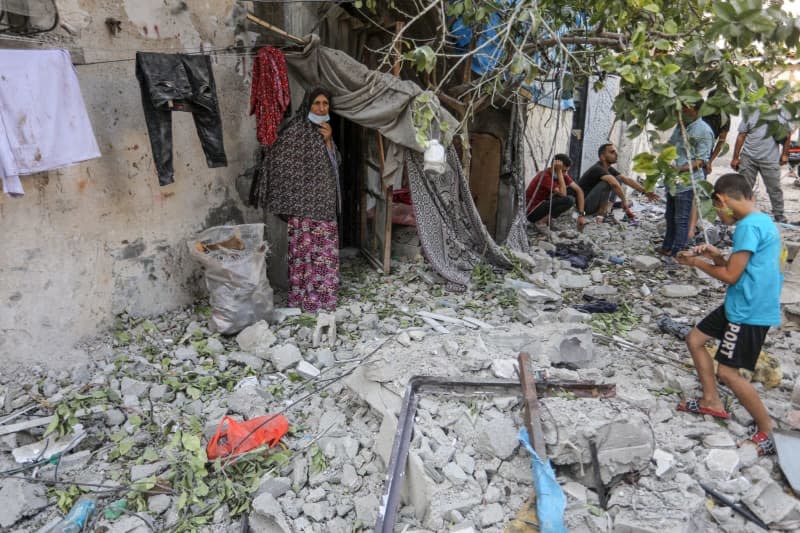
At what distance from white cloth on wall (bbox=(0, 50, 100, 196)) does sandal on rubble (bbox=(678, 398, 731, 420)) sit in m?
4.05

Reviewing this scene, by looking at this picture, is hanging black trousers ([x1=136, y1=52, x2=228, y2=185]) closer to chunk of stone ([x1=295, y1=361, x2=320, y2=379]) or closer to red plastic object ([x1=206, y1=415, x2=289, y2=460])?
chunk of stone ([x1=295, y1=361, x2=320, y2=379])

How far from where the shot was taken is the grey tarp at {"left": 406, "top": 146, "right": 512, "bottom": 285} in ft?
17.2

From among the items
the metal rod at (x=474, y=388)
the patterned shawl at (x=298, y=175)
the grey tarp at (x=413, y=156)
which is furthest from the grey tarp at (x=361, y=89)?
the metal rod at (x=474, y=388)

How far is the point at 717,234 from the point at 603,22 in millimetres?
3998

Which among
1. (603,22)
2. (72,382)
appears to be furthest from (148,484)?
(603,22)

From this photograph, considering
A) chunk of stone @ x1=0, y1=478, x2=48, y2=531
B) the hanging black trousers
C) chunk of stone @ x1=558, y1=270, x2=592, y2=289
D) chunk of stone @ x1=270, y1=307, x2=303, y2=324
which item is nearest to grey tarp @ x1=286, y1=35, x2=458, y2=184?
the hanging black trousers

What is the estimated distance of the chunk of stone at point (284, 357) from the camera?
3.86 meters

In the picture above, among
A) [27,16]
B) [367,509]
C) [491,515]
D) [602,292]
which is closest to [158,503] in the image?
[367,509]

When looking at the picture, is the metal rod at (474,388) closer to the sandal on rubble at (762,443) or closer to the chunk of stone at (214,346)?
the sandal on rubble at (762,443)

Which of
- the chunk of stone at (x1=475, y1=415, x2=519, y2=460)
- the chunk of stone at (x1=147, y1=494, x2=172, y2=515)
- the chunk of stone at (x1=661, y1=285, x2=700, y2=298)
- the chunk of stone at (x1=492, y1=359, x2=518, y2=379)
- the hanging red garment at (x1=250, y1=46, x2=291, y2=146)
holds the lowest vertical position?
the chunk of stone at (x1=147, y1=494, x2=172, y2=515)

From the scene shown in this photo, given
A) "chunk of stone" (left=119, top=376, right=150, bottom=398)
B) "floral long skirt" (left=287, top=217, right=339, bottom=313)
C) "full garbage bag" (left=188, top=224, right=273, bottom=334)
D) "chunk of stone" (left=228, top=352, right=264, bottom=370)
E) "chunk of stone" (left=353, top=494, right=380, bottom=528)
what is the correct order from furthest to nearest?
1. "floral long skirt" (left=287, top=217, right=339, bottom=313)
2. "full garbage bag" (left=188, top=224, right=273, bottom=334)
3. "chunk of stone" (left=228, top=352, right=264, bottom=370)
4. "chunk of stone" (left=119, top=376, right=150, bottom=398)
5. "chunk of stone" (left=353, top=494, right=380, bottom=528)

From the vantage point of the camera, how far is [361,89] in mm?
4621

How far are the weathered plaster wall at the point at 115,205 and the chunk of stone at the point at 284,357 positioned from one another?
1.27 meters

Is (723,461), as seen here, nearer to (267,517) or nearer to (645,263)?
(267,517)
